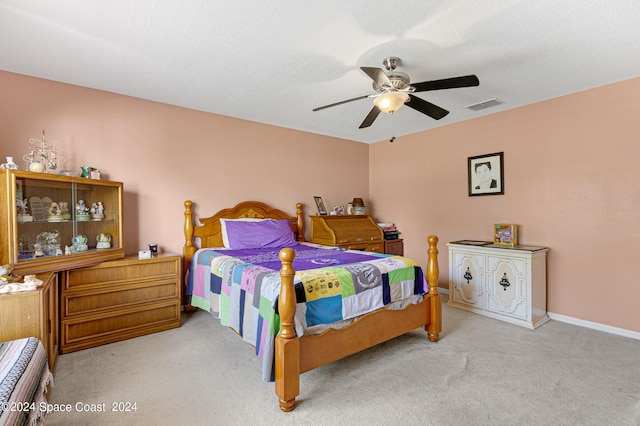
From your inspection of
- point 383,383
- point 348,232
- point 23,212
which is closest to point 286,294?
point 383,383

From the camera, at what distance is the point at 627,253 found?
2.87 meters

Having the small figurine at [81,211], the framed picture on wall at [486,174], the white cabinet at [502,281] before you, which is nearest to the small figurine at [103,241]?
the small figurine at [81,211]

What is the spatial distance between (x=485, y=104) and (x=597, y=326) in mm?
2600

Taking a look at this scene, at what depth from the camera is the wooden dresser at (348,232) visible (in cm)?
417

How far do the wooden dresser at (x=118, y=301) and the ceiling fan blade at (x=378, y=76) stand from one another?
2.50 meters

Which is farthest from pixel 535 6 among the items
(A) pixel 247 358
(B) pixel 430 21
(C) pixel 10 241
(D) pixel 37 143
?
(D) pixel 37 143

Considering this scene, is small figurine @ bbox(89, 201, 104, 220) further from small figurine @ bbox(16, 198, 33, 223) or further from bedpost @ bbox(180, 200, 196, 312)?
bedpost @ bbox(180, 200, 196, 312)

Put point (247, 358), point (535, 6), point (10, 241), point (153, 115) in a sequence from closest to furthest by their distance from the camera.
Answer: point (535, 6), point (10, 241), point (247, 358), point (153, 115)

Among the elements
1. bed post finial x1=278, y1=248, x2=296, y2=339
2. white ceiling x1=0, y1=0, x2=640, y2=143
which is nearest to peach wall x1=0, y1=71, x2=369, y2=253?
white ceiling x1=0, y1=0, x2=640, y2=143

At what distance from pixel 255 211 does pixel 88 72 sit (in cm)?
220

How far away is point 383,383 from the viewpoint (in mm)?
2100

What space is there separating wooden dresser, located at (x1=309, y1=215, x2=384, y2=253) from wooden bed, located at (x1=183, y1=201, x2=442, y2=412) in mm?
1575

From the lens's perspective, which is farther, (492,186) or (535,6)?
(492,186)

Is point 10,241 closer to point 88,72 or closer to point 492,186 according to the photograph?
point 88,72
